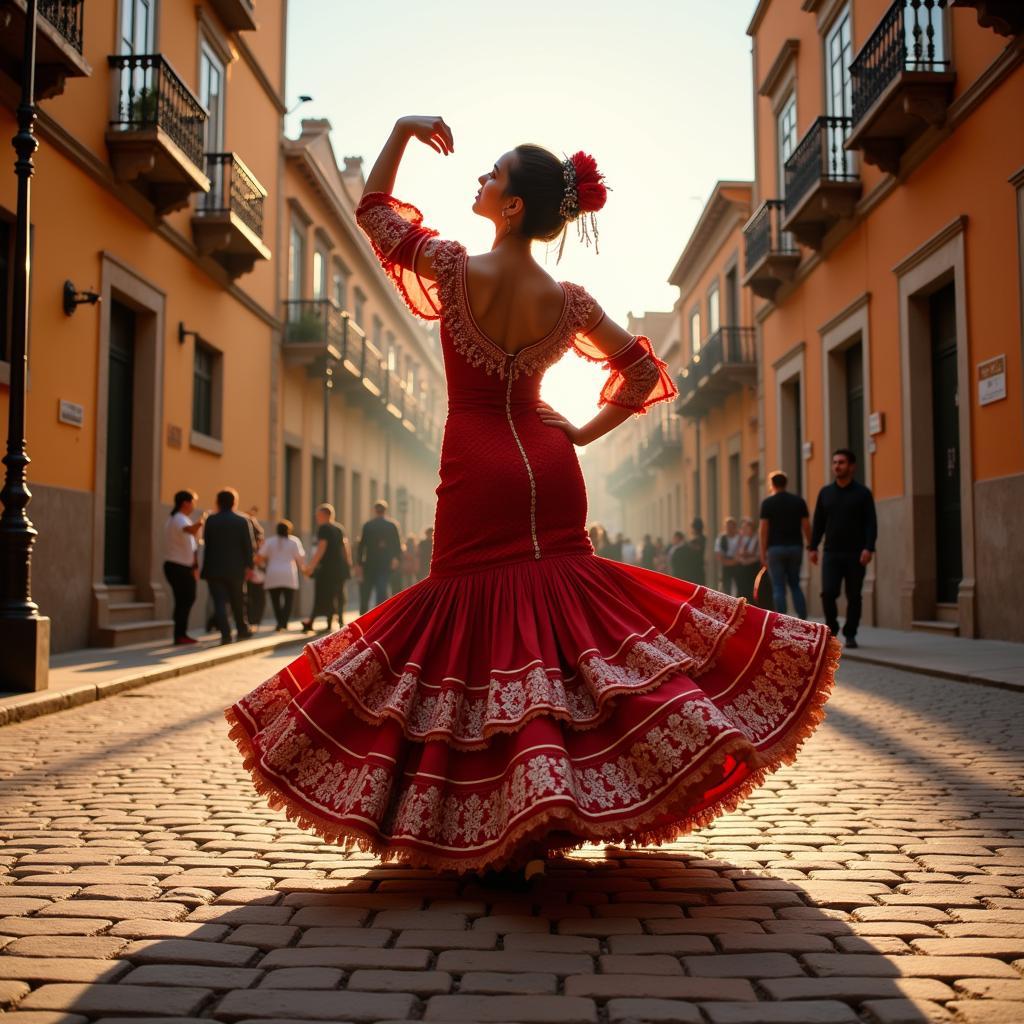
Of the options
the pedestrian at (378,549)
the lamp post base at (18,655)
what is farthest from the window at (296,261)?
the lamp post base at (18,655)

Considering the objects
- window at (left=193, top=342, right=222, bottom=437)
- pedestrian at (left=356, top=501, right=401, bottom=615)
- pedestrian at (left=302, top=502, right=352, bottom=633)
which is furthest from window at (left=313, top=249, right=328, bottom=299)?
pedestrian at (left=302, top=502, right=352, bottom=633)

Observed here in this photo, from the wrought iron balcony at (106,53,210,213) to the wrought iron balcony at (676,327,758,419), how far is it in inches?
502

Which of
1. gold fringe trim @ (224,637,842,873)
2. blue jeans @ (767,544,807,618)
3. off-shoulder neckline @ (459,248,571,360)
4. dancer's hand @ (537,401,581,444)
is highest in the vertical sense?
off-shoulder neckline @ (459,248,571,360)

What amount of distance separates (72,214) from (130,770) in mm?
8551

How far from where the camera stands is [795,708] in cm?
315

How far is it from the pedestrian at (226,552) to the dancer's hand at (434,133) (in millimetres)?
10292

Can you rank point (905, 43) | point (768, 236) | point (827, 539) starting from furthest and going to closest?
point (768, 236), point (905, 43), point (827, 539)

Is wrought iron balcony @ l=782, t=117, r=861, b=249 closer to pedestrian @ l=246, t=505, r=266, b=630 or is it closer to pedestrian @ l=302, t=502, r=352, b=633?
pedestrian @ l=302, t=502, r=352, b=633

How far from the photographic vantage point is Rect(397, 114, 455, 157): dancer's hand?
11.1ft

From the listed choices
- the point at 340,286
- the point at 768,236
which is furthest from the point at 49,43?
the point at 340,286

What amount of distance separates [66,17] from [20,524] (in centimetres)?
554

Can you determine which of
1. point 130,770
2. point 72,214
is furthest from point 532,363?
point 72,214

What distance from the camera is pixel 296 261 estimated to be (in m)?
23.9

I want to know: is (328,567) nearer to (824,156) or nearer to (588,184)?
(824,156)
